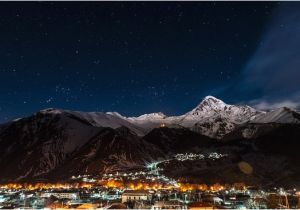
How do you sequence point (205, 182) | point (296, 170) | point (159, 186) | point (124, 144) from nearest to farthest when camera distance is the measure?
point (159, 186) < point (205, 182) < point (296, 170) < point (124, 144)

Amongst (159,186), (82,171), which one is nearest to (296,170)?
(159,186)

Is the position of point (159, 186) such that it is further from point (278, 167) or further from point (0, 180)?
point (0, 180)

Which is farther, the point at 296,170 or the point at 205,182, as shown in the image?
the point at 296,170

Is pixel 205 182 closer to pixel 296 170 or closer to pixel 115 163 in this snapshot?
pixel 296 170

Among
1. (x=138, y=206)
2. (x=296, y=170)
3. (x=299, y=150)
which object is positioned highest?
(x=299, y=150)

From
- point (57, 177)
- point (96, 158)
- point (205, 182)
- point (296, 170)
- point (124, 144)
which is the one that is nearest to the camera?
point (205, 182)

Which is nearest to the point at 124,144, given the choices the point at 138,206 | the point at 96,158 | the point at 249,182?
the point at 96,158

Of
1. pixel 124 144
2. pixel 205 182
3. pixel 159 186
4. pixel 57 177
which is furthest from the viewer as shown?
pixel 124 144

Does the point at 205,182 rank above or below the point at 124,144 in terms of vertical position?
below

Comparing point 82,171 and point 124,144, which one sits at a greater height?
point 124,144
